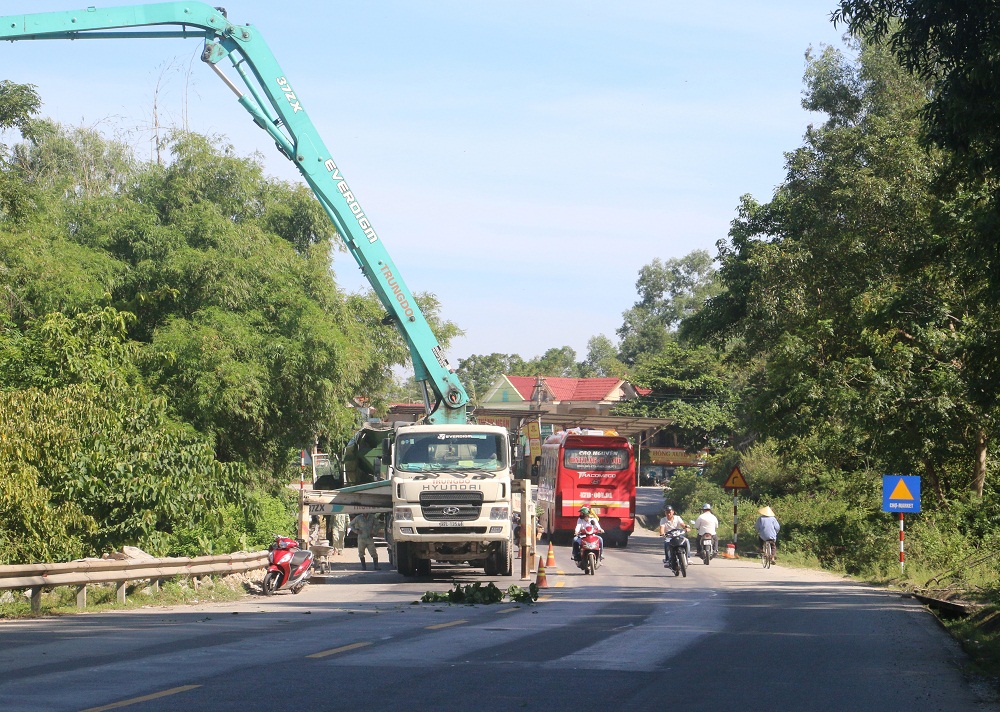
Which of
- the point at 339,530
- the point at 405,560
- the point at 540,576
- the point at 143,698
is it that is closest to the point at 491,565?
the point at 405,560

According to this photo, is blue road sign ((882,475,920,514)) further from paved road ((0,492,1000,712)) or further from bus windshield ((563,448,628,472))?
bus windshield ((563,448,628,472))

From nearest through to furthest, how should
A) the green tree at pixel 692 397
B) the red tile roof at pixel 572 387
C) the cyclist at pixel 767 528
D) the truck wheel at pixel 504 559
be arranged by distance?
1. the truck wheel at pixel 504 559
2. the cyclist at pixel 767 528
3. the green tree at pixel 692 397
4. the red tile roof at pixel 572 387

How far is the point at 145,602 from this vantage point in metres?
18.6

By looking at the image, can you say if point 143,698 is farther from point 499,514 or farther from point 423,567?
point 423,567

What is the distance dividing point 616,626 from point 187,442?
47.6 ft

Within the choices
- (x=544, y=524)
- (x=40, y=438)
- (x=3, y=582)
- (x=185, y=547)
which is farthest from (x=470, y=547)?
(x=544, y=524)

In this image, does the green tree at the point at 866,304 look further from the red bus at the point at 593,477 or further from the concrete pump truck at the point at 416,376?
the concrete pump truck at the point at 416,376

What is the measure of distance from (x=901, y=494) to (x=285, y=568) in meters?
14.2

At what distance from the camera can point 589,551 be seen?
2783 centimetres

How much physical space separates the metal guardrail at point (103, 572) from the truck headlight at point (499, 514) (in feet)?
16.0

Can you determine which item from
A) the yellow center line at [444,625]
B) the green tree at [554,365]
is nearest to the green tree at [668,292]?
the green tree at [554,365]

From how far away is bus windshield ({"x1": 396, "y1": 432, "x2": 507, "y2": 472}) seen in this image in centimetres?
2403

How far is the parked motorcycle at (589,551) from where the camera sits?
27844 mm

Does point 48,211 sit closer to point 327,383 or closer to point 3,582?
point 327,383
